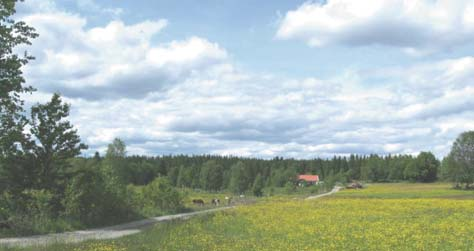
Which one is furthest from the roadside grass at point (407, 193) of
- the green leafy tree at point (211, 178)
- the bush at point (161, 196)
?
the green leafy tree at point (211, 178)

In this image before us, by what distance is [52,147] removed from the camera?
29.6 metres

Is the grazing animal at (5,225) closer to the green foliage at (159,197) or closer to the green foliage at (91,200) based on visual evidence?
the green foliage at (91,200)

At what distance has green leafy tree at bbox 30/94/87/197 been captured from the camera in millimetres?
29219

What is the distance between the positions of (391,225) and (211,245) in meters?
12.6

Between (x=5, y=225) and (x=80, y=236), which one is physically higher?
(x=5, y=225)

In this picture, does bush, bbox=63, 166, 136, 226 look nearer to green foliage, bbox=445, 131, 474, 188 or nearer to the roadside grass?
the roadside grass

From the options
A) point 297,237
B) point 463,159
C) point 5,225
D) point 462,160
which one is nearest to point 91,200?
point 5,225

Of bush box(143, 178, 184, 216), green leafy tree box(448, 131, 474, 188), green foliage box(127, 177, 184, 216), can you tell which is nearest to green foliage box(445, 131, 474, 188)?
green leafy tree box(448, 131, 474, 188)

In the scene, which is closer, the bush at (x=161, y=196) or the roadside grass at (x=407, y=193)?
the bush at (x=161, y=196)

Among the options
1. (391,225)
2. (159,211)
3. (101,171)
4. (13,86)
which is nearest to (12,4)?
(13,86)

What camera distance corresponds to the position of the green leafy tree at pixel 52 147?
29219mm

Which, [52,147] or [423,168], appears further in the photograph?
[423,168]

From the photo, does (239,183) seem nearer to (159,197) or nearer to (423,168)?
(423,168)

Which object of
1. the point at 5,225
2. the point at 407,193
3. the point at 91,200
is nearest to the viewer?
the point at 5,225
